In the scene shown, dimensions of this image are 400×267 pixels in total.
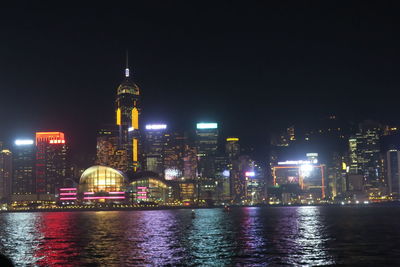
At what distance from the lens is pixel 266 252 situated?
57938mm

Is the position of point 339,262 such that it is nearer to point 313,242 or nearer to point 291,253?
point 291,253

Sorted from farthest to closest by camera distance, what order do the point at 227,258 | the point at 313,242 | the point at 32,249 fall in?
the point at 313,242
the point at 32,249
the point at 227,258

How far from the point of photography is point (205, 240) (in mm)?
75000

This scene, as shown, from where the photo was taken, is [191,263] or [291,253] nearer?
[191,263]

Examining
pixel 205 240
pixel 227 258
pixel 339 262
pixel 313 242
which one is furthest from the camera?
pixel 205 240

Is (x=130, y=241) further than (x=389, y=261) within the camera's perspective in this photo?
Yes

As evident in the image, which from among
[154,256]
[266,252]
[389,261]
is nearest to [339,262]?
[389,261]

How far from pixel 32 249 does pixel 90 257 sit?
12.8m

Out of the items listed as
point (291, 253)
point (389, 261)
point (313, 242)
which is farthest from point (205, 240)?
point (389, 261)

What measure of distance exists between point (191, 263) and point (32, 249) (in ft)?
79.0

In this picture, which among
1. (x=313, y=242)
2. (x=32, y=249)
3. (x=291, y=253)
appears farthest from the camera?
(x=313, y=242)

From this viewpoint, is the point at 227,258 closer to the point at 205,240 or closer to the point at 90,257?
the point at 90,257

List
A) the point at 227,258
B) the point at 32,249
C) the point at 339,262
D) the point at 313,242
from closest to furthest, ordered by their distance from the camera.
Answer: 1. the point at 339,262
2. the point at 227,258
3. the point at 32,249
4. the point at 313,242

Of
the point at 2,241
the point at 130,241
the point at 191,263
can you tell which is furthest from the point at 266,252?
the point at 2,241
